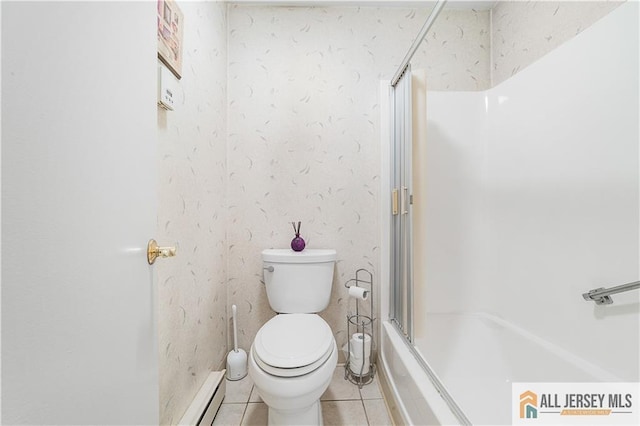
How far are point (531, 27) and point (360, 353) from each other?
197 centimetres

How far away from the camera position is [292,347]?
1146 mm

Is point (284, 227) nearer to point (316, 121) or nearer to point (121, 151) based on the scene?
point (316, 121)

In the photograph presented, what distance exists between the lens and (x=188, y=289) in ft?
4.06

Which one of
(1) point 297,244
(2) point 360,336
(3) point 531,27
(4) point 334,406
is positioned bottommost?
(4) point 334,406

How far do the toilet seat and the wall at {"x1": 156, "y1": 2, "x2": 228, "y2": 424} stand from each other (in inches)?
12.4

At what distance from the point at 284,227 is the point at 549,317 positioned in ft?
4.67

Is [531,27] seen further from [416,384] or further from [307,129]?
[416,384]

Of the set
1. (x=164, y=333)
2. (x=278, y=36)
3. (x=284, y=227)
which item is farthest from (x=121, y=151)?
(x=278, y=36)

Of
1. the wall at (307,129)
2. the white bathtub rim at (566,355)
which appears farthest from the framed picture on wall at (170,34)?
the white bathtub rim at (566,355)

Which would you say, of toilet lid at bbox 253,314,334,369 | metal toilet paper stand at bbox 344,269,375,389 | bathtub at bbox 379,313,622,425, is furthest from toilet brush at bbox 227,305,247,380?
bathtub at bbox 379,313,622,425

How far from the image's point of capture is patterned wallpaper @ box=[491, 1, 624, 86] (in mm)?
1254

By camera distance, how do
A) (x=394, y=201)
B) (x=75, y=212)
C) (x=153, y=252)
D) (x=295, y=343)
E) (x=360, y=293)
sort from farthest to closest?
(x=394, y=201) → (x=360, y=293) → (x=295, y=343) → (x=153, y=252) → (x=75, y=212)

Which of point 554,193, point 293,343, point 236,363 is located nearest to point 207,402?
point 236,363

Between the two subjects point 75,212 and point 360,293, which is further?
point 360,293
